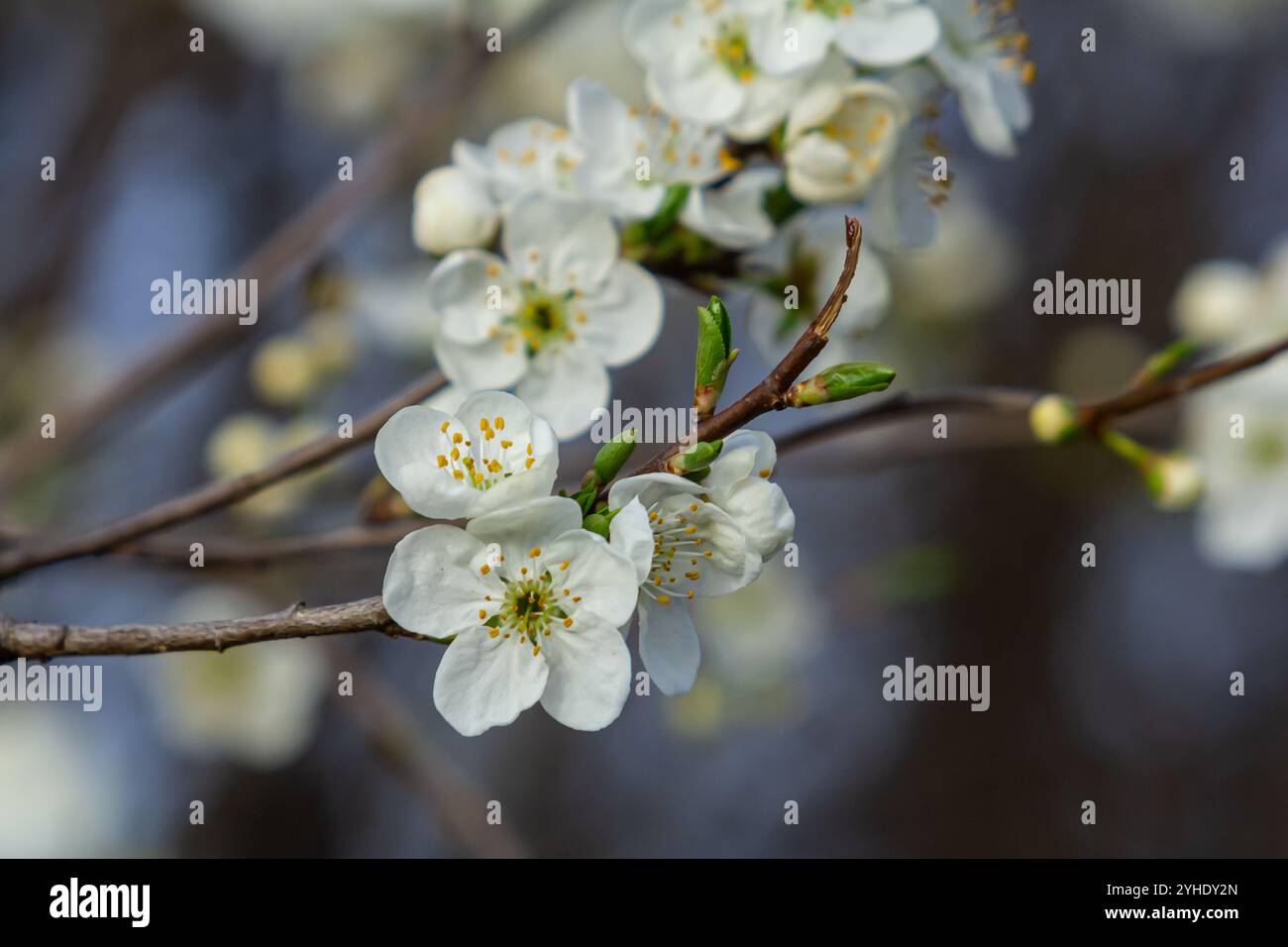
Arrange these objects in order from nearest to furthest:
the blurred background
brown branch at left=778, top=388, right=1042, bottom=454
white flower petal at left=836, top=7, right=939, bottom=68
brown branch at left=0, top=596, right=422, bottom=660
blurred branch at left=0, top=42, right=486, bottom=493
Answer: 1. brown branch at left=0, top=596, right=422, bottom=660
2. white flower petal at left=836, top=7, right=939, bottom=68
3. brown branch at left=778, top=388, right=1042, bottom=454
4. blurred branch at left=0, top=42, right=486, bottom=493
5. the blurred background

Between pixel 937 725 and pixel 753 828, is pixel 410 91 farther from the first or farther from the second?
pixel 937 725

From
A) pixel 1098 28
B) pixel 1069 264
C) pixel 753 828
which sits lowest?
pixel 753 828

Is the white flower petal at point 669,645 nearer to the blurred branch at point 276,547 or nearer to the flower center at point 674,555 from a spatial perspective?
the flower center at point 674,555

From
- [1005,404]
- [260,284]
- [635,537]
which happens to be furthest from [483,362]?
[260,284]

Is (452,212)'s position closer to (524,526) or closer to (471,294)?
(471,294)

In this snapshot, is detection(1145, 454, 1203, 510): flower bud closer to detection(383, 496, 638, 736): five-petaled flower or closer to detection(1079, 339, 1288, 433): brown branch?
detection(1079, 339, 1288, 433): brown branch

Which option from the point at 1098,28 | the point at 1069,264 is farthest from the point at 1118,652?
the point at 1098,28

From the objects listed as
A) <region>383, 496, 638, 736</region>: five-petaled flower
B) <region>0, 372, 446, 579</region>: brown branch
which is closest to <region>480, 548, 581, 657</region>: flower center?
<region>383, 496, 638, 736</region>: five-petaled flower
